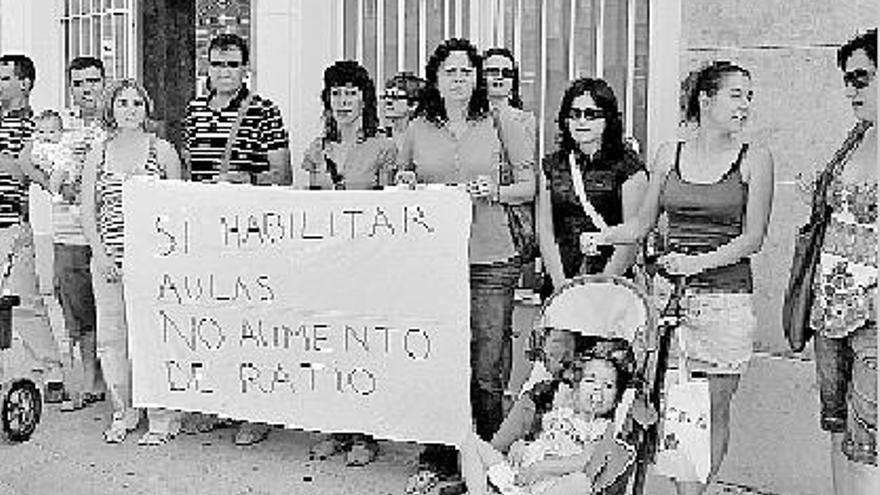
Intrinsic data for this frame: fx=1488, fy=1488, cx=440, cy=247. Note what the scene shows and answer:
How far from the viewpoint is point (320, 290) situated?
21.0ft

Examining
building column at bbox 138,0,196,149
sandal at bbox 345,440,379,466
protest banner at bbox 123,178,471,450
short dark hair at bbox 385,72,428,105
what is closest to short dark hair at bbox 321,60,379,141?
protest banner at bbox 123,178,471,450

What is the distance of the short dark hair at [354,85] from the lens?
6.45 meters

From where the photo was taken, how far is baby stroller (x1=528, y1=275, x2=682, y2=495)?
4965 millimetres

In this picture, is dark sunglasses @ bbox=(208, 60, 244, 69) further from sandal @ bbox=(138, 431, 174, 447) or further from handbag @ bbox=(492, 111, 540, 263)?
sandal @ bbox=(138, 431, 174, 447)

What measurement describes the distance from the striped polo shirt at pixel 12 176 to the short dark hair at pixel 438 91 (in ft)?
7.85

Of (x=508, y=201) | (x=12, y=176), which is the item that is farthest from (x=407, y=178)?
(x=12, y=176)

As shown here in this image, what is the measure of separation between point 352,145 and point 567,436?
76.3 inches

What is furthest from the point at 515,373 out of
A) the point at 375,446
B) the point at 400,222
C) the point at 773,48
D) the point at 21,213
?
the point at 21,213

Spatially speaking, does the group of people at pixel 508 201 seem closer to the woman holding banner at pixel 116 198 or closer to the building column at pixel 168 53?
the woman holding banner at pixel 116 198

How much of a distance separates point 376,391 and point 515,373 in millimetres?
1126

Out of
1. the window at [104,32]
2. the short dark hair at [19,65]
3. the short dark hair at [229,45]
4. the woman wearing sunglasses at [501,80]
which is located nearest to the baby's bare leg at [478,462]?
the woman wearing sunglasses at [501,80]

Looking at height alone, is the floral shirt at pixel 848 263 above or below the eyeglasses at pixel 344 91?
below

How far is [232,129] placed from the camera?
680cm

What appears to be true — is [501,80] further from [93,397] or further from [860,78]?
[93,397]
